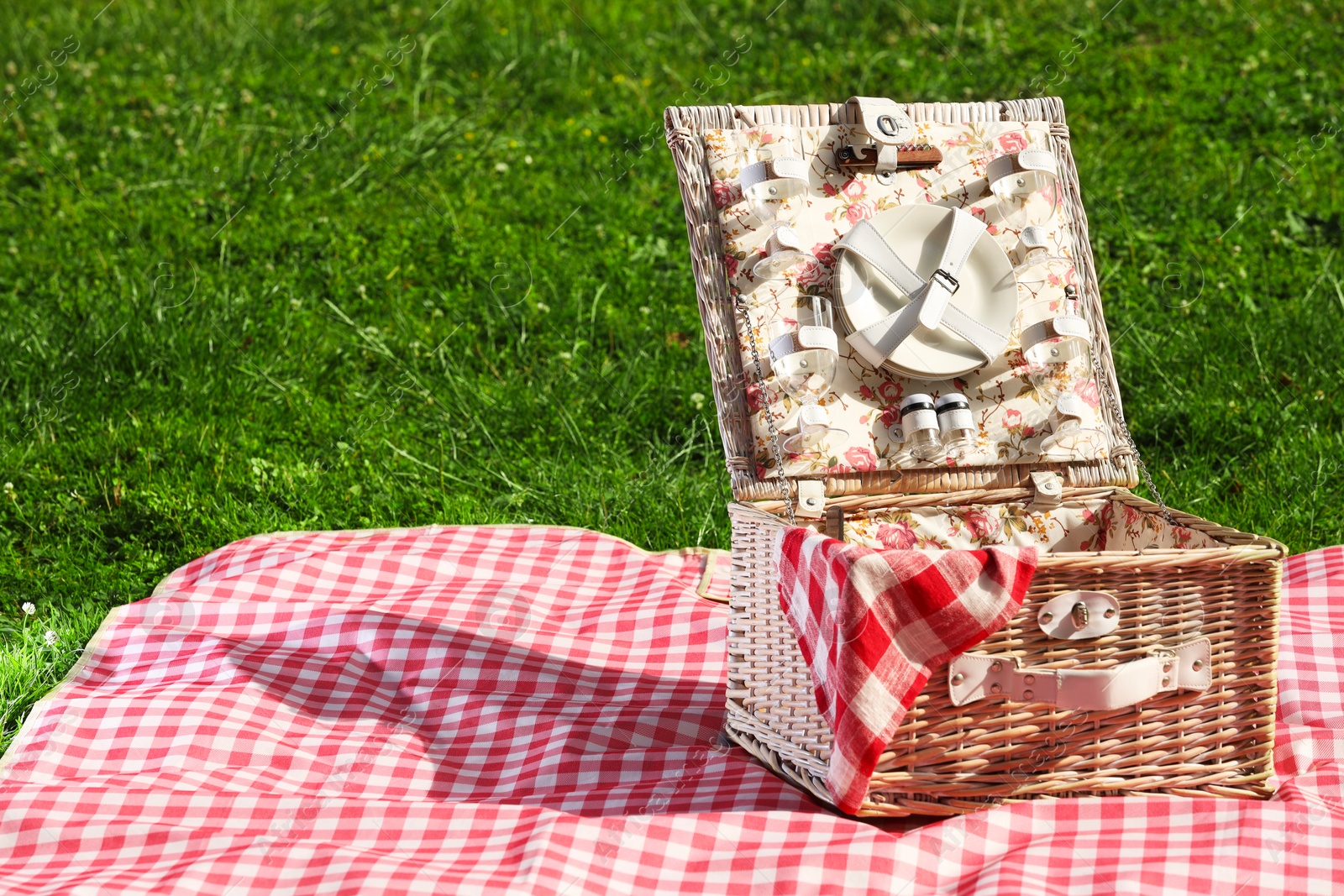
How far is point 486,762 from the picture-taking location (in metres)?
2.37

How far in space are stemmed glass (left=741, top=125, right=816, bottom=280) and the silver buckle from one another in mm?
242

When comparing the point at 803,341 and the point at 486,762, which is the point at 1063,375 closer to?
the point at 803,341

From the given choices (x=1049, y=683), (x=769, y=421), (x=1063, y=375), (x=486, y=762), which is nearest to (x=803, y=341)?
(x=769, y=421)

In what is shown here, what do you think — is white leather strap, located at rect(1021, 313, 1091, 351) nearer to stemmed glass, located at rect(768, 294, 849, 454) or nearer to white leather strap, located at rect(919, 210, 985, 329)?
white leather strap, located at rect(919, 210, 985, 329)

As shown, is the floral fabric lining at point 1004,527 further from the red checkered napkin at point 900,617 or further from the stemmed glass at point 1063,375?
the red checkered napkin at point 900,617

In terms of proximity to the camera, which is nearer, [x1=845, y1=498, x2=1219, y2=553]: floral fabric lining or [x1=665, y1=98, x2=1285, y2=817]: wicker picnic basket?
[x1=665, y1=98, x2=1285, y2=817]: wicker picnic basket

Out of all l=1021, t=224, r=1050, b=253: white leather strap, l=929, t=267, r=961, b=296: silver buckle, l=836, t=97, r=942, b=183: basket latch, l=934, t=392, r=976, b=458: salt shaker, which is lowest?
l=934, t=392, r=976, b=458: salt shaker

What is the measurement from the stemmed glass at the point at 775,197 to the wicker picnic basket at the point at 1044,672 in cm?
12

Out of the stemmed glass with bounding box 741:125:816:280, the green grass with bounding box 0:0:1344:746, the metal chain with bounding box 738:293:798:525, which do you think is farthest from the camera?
the green grass with bounding box 0:0:1344:746

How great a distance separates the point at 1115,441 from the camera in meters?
2.69

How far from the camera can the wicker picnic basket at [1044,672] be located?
1965 mm

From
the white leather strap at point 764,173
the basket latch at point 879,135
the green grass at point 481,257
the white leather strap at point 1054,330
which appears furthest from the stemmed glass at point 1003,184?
the green grass at point 481,257

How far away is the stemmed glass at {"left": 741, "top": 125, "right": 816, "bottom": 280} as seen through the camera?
8.23 feet

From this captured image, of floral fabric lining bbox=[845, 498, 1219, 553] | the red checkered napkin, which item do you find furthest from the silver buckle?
the red checkered napkin
